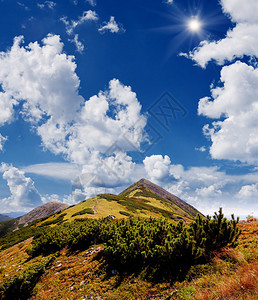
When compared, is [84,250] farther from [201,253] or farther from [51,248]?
[201,253]

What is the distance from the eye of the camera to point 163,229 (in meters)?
8.38

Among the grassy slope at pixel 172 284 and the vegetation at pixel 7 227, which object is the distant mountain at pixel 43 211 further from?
the grassy slope at pixel 172 284

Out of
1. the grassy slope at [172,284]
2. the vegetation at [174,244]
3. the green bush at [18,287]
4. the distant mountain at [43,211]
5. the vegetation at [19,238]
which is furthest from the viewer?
the distant mountain at [43,211]

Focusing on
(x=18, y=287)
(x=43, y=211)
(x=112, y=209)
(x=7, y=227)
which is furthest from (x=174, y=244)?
(x=7, y=227)

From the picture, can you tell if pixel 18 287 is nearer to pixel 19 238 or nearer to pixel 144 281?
pixel 144 281

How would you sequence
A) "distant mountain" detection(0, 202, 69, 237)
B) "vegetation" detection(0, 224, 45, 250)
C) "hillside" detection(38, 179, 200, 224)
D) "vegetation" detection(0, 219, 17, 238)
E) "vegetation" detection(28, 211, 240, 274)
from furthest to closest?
"distant mountain" detection(0, 202, 69, 237)
"vegetation" detection(0, 219, 17, 238)
"hillside" detection(38, 179, 200, 224)
"vegetation" detection(0, 224, 45, 250)
"vegetation" detection(28, 211, 240, 274)

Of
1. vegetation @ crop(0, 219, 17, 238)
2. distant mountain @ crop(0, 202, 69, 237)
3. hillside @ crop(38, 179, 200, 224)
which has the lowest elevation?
vegetation @ crop(0, 219, 17, 238)

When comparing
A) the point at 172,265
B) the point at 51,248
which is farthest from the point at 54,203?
the point at 172,265

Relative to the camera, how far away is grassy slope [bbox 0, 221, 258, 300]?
5.03 meters

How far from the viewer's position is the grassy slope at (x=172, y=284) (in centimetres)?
503

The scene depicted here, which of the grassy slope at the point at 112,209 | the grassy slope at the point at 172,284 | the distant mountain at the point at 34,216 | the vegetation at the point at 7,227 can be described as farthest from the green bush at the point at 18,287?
the vegetation at the point at 7,227

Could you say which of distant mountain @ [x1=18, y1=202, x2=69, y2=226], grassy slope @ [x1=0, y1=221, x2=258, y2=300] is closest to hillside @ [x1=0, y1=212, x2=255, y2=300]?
grassy slope @ [x1=0, y1=221, x2=258, y2=300]

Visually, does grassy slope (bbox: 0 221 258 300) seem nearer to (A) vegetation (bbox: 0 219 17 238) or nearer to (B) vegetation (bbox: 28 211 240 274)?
(B) vegetation (bbox: 28 211 240 274)

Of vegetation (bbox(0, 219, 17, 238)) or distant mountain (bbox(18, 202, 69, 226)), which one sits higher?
distant mountain (bbox(18, 202, 69, 226))
